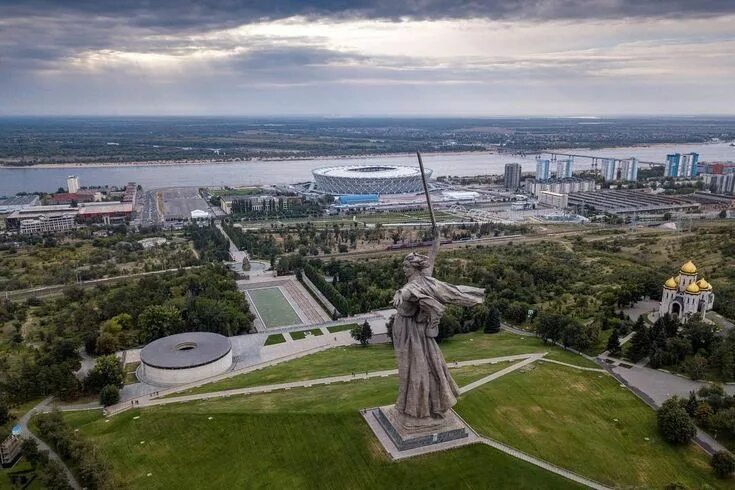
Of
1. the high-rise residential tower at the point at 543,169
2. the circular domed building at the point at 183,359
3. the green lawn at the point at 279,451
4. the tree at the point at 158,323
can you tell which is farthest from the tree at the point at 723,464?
the high-rise residential tower at the point at 543,169

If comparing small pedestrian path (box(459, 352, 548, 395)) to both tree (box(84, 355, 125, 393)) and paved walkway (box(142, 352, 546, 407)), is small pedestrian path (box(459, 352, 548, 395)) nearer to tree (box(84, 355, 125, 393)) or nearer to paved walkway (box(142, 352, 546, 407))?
paved walkway (box(142, 352, 546, 407))

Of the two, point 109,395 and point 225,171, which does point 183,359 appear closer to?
point 109,395

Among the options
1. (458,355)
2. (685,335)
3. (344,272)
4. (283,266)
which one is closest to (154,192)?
(283,266)

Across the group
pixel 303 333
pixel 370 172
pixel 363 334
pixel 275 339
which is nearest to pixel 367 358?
pixel 363 334

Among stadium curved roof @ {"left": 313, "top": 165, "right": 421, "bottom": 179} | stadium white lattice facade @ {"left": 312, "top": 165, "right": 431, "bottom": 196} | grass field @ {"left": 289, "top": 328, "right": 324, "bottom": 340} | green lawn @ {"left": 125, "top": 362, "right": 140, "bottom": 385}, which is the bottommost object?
grass field @ {"left": 289, "top": 328, "right": 324, "bottom": 340}

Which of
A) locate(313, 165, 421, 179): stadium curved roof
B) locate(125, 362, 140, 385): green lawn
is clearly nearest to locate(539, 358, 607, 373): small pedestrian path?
locate(125, 362, 140, 385): green lawn

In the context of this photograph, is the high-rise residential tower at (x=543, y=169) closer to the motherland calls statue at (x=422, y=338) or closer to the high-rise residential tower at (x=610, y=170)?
the high-rise residential tower at (x=610, y=170)
